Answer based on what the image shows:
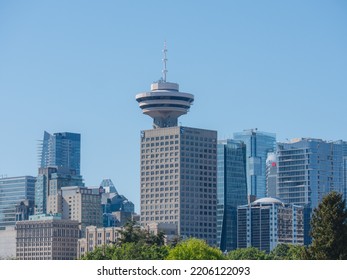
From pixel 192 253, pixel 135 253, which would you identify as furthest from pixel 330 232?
pixel 135 253

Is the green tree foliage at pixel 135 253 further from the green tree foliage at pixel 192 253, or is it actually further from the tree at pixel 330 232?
the tree at pixel 330 232

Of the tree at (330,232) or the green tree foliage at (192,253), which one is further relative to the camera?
the green tree foliage at (192,253)

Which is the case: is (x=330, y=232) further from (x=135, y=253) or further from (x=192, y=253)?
(x=135, y=253)

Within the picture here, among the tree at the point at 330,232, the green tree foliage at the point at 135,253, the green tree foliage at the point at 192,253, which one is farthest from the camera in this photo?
the green tree foliage at the point at 135,253

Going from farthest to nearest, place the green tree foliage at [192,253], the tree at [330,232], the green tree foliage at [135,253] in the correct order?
1. the green tree foliage at [135,253]
2. the green tree foliage at [192,253]
3. the tree at [330,232]

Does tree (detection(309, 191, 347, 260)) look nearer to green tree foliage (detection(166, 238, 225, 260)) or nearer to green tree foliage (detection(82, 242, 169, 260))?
green tree foliage (detection(166, 238, 225, 260))

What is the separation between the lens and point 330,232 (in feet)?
239

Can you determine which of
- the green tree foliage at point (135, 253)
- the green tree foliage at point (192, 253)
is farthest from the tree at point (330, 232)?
the green tree foliage at point (135, 253)

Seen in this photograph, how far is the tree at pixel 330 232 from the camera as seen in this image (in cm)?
7281

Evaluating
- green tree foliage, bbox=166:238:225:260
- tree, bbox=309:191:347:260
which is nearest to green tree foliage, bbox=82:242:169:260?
green tree foliage, bbox=166:238:225:260
